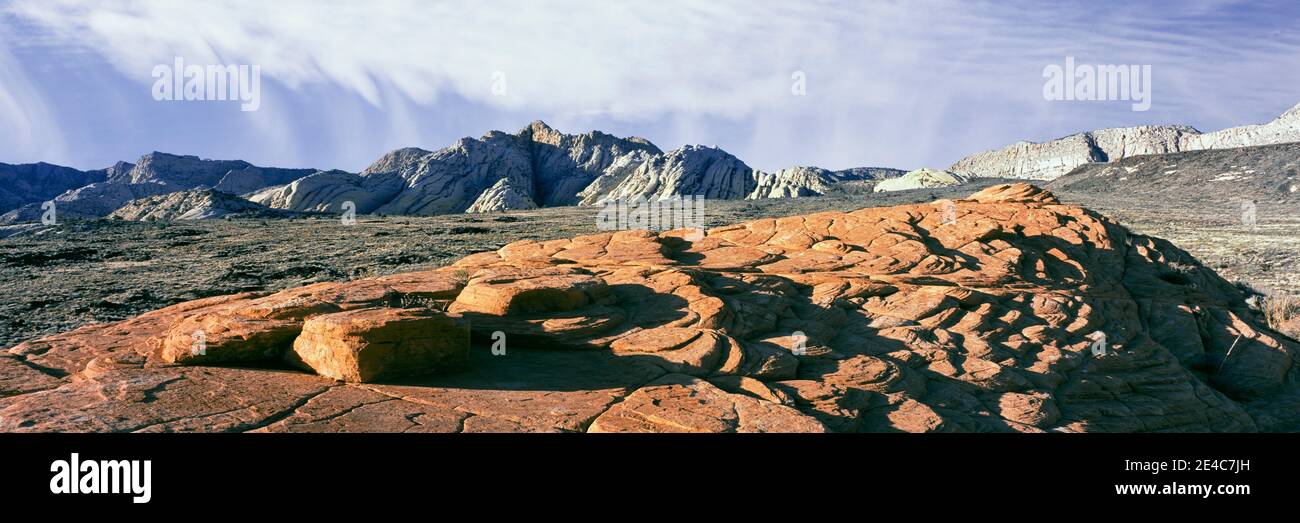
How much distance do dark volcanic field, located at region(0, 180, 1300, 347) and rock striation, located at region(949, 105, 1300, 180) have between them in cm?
8442

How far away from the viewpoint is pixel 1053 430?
861 centimetres

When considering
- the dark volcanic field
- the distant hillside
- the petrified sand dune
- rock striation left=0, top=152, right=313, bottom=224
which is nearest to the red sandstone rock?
the petrified sand dune

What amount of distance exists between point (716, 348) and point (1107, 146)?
152756mm

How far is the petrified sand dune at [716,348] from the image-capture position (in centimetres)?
680

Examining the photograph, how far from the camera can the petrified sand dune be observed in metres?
6.80

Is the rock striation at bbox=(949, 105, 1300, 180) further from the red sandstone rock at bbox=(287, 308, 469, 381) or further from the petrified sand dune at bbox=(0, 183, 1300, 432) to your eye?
the red sandstone rock at bbox=(287, 308, 469, 381)

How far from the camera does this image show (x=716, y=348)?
877cm

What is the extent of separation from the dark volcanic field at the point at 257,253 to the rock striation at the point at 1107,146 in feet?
277

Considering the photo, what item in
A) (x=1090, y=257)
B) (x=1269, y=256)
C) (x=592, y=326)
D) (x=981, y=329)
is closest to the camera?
(x=592, y=326)

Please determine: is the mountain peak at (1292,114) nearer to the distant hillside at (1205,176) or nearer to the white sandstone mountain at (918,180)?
the distant hillside at (1205,176)
